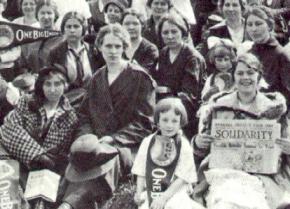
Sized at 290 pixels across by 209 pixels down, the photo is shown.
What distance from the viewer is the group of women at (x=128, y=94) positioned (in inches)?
230

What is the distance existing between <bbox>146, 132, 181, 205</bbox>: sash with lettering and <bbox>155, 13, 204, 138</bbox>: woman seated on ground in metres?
1.19

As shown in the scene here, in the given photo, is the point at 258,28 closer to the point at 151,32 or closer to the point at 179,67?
the point at 179,67

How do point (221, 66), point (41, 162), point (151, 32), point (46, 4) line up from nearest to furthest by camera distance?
point (41, 162), point (221, 66), point (46, 4), point (151, 32)

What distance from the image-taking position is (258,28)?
6.72 metres

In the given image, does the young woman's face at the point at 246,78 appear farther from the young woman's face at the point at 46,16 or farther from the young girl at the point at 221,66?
the young woman's face at the point at 46,16

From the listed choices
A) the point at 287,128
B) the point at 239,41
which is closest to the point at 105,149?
the point at 287,128

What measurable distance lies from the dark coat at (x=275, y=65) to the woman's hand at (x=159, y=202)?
1603 mm

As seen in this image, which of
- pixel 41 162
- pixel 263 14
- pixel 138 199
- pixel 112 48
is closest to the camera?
pixel 138 199

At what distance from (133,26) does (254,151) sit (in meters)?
2.27

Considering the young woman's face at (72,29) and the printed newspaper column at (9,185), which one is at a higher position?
the young woman's face at (72,29)

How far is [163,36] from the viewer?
7.23m

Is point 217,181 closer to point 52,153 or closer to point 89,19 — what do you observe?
point 52,153

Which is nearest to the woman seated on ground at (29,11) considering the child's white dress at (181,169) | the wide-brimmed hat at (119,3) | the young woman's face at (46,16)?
the young woman's face at (46,16)

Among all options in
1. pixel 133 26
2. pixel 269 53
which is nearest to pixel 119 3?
pixel 133 26
